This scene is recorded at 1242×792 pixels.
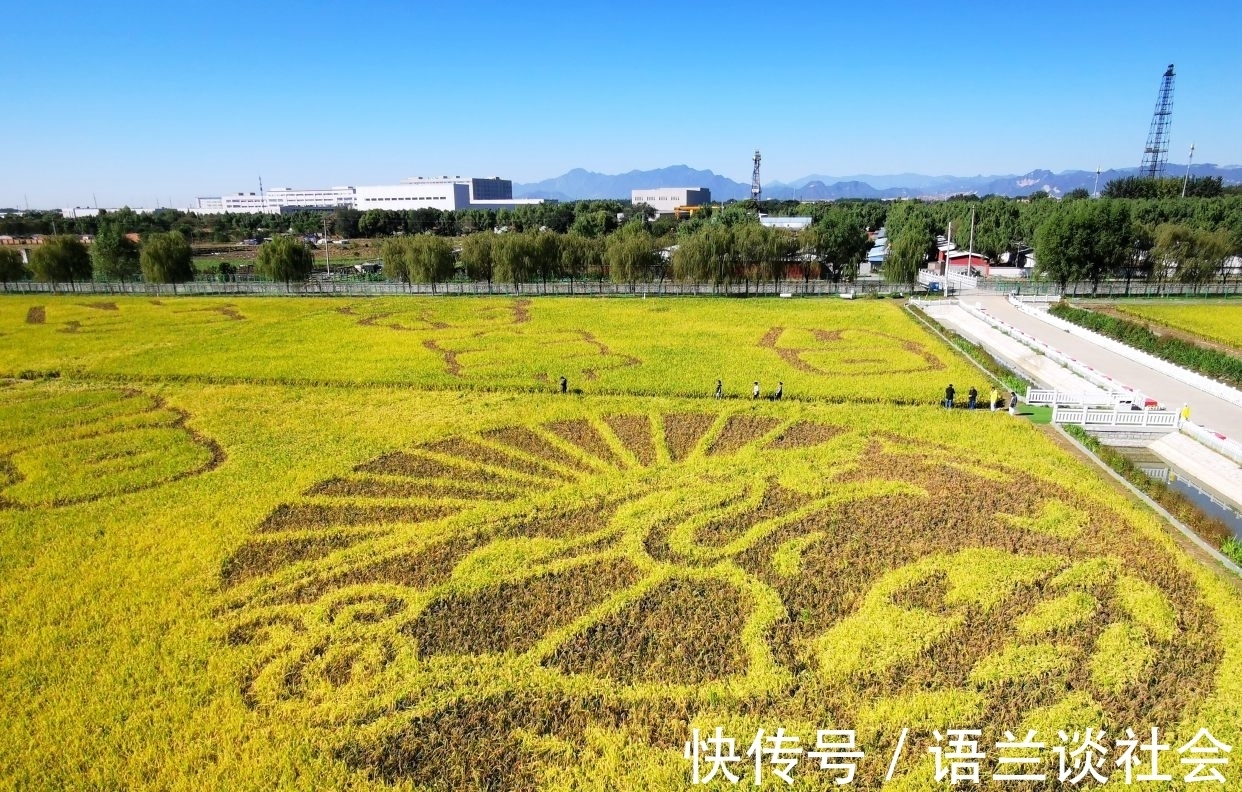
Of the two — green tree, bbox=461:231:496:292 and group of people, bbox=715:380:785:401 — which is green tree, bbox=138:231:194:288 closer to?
green tree, bbox=461:231:496:292

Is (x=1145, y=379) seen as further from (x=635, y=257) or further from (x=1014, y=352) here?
(x=635, y=257)

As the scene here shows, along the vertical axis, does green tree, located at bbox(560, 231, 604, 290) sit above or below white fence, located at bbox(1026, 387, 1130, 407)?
above

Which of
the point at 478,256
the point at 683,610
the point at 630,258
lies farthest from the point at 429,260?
the point at 683,610

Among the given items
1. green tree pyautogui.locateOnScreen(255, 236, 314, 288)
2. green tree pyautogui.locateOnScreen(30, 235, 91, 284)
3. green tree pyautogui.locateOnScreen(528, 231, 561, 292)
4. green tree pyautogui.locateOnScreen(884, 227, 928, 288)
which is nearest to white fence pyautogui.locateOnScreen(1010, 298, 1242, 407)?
green tree pyautogui.locateOnScreen(884, 227, 928, 288)

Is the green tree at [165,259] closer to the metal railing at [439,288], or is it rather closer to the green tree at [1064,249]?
the metal railing at [439,288]

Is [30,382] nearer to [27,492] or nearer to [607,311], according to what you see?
[27,492]

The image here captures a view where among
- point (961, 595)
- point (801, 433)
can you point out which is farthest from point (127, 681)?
point (801, 433)
